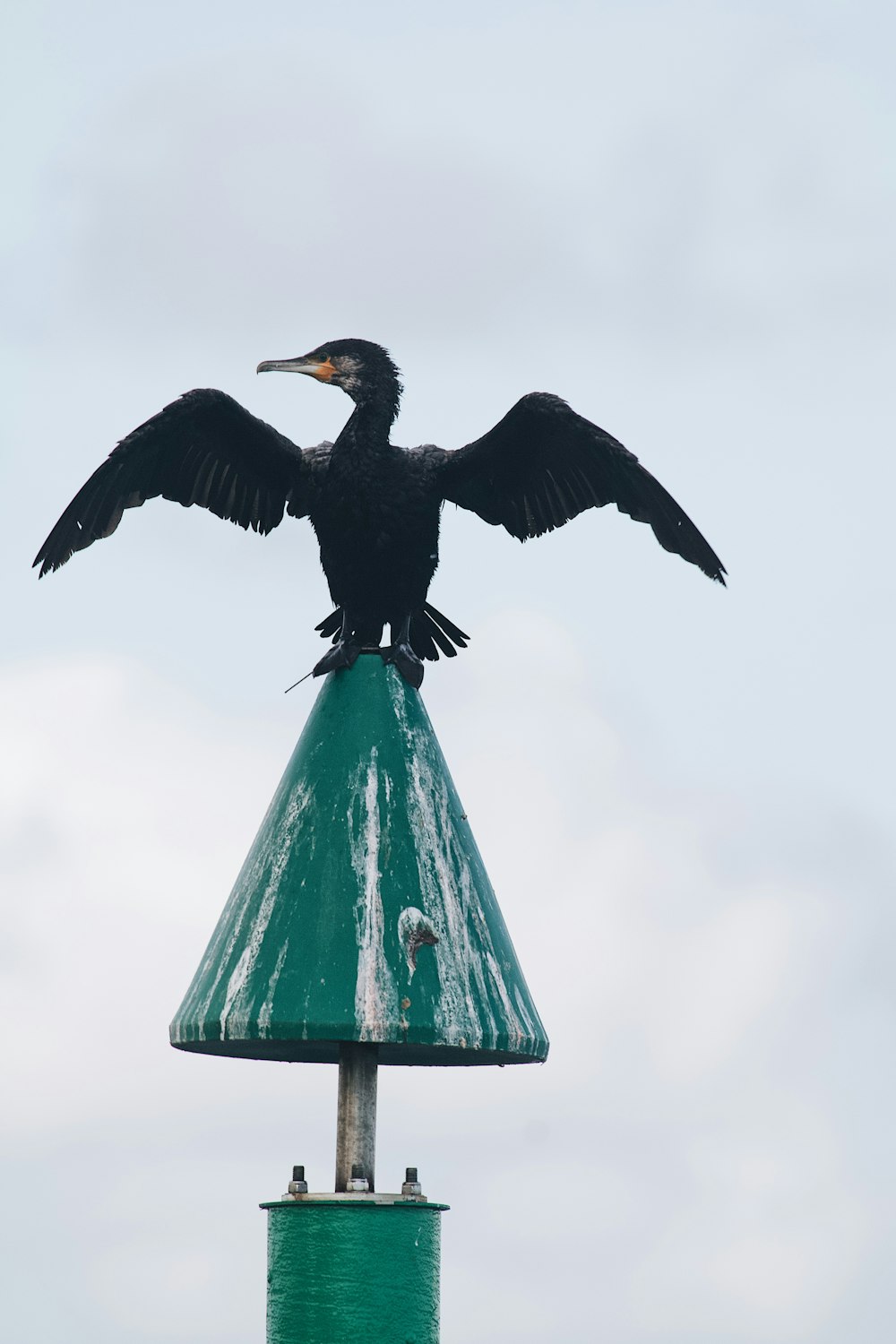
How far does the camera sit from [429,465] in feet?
29.8

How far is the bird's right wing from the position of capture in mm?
9031

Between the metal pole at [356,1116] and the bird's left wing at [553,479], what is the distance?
298 centimetres

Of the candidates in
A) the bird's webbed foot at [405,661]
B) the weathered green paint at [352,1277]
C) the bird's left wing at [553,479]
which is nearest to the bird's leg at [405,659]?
the bird's webbed foot at [405,661]

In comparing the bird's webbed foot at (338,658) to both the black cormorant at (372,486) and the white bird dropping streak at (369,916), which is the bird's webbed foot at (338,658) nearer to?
the black cormorant at (372,486)

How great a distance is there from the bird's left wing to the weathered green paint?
3.57 metres

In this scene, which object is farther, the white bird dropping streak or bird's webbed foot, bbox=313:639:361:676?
bird's webbed foot, bbox=313:639:361:676

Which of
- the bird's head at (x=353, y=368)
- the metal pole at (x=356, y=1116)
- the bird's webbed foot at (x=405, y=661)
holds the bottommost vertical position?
the metal pole at (x=356, y=1116)

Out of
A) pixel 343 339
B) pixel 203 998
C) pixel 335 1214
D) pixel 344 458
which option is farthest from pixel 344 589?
pixel 335 1214

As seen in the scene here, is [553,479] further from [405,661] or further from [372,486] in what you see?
[405,661]

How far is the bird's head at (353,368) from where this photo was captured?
9.09 meters

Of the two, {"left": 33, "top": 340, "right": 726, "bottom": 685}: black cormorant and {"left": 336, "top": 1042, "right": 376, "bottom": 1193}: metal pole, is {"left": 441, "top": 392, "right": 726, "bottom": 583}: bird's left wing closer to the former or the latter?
{"left": 33, "top": 340, "right": 726, "bottom": 685}: black cormorant

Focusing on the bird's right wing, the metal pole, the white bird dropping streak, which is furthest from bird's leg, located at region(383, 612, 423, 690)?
the metal pole

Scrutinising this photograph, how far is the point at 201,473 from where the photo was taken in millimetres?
9633

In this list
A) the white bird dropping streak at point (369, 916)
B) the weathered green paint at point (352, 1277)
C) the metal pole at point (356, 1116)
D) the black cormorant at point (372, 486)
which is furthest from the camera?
the black cormorant at point (372, 486)
